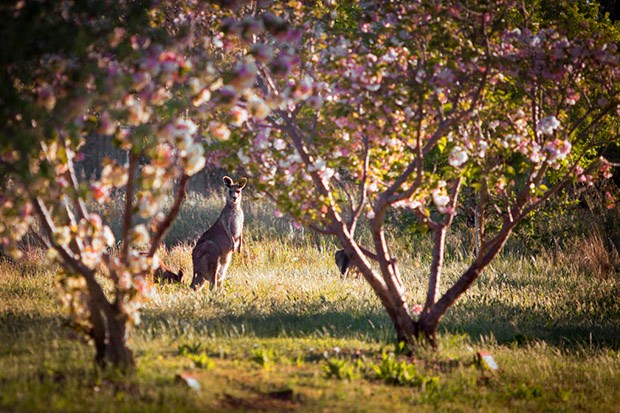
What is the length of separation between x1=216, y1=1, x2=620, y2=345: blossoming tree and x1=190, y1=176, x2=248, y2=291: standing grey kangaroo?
397cm

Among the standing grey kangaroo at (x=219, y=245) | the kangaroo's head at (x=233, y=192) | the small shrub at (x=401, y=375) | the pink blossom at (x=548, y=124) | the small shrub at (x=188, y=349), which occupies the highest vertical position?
the pink blossom at (x=548, y=124)

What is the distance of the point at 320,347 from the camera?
8680 millimetres

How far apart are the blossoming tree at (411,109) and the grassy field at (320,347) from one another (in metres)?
1.13

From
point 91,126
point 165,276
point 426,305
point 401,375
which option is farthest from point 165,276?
point 91,126

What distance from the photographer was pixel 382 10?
828 centimetres

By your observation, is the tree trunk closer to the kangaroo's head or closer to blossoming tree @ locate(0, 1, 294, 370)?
blossoming tree @ locate(0, 1, 294, 370)

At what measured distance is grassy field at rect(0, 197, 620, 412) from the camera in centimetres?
647

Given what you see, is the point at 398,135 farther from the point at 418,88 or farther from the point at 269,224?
the point at 269,224

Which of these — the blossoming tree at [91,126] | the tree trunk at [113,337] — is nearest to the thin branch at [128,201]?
the blossoming tree at [91,126]

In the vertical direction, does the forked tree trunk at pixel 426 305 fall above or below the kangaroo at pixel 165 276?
above

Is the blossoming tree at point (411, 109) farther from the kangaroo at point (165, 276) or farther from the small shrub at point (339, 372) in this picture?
the kangaroo at point (165, 276)

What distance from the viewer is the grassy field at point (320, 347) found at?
6.47m

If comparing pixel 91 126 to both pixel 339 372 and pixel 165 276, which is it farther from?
pixel 165 276

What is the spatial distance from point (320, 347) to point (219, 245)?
426 cm
